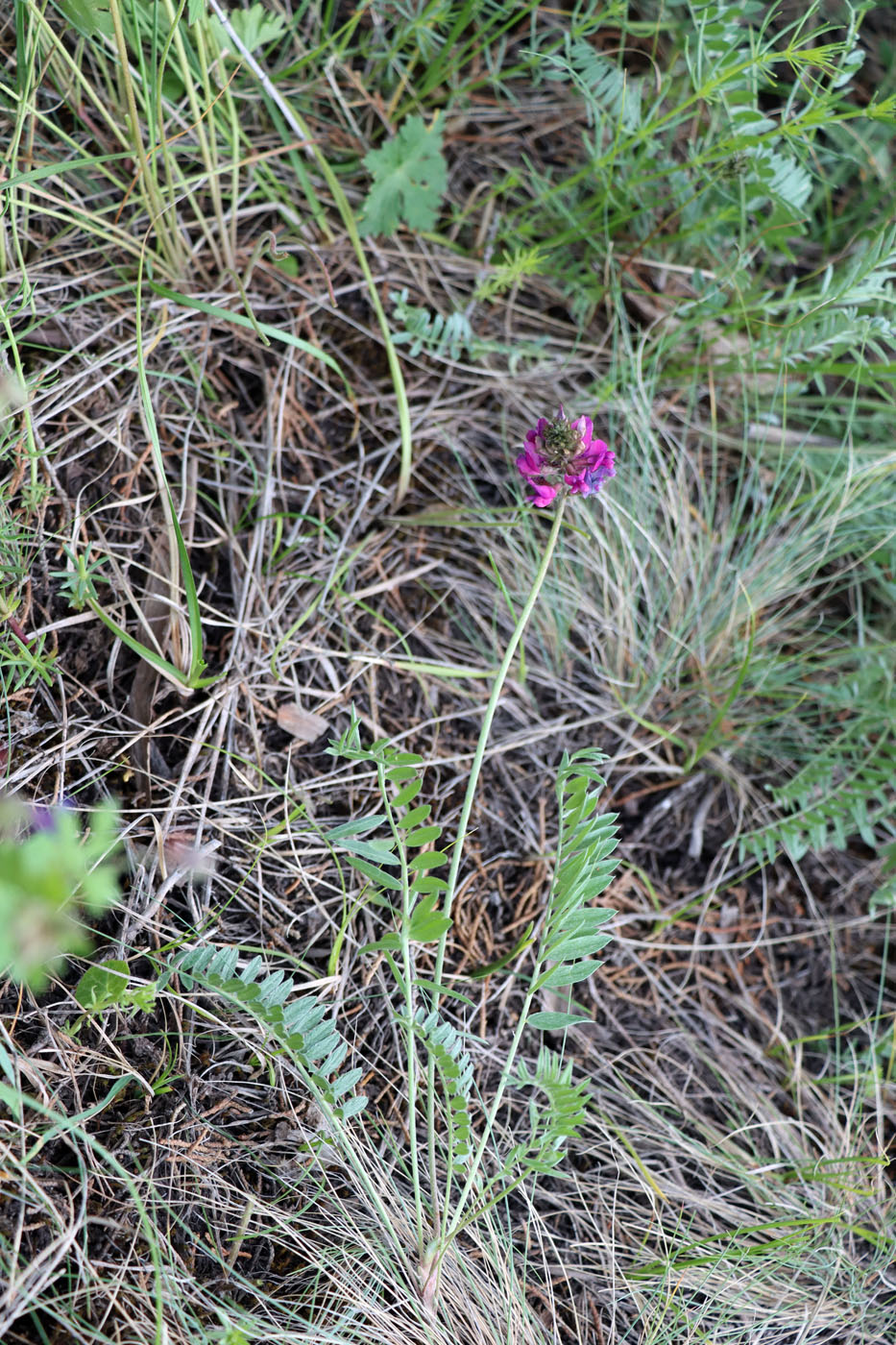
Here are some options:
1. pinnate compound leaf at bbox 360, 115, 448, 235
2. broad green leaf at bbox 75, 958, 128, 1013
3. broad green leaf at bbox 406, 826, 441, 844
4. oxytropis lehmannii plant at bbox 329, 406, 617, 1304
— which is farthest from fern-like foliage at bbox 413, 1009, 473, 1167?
pinnate compound leaf at bbox 360, 115, 448, 235

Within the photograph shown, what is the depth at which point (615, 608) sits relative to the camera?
1722 mm

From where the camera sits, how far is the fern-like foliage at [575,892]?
116 centimetres

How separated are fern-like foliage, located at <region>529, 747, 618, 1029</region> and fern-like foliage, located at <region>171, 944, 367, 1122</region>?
0.84 feet

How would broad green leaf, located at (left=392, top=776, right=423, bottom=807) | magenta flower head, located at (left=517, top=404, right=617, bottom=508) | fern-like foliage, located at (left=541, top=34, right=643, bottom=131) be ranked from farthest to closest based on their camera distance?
fern-like foliage, located at (left=541, top=34, right=643, bottom=131) → magenta flower head, located at (left=517, top=404, right=617, bottom=508) → broad green leaf, located at (left=392, top=776, right=423, bottom=807)

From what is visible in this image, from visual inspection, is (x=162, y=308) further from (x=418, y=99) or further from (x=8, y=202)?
(x=418, y=99)

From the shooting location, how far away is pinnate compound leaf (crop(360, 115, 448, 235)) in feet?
5.31

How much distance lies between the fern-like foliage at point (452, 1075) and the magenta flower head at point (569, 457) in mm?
713

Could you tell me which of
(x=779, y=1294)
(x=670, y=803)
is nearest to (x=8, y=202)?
(x=670, y=803)

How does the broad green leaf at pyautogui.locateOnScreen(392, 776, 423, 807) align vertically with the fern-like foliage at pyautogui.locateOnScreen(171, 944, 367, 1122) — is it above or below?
above

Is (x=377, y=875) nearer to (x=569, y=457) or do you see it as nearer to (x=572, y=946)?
(x=572, y=946)

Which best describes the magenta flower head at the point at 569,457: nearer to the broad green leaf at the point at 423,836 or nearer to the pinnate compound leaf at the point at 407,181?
the broad green leaf at the point at 423,836

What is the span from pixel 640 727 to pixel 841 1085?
72cm

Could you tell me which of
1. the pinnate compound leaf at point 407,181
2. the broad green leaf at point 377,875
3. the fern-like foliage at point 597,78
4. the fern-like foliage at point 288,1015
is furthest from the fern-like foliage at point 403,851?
the fern-like foliage at point 597,78

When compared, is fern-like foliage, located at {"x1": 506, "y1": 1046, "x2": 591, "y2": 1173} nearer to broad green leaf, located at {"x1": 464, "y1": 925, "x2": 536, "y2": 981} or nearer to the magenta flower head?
broad green leaf, located at {"x1": 464, "y1": 925, "x2": 536, "y2": 981}
